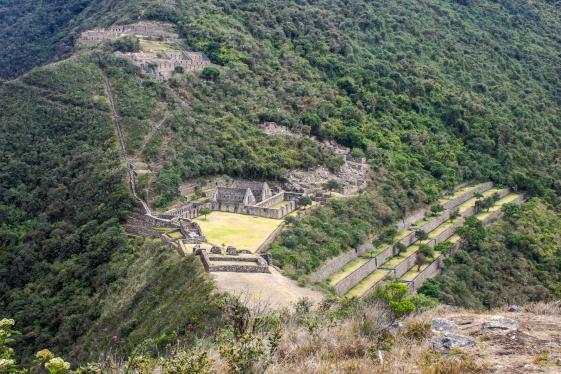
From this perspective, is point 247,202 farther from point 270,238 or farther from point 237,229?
point 270,238

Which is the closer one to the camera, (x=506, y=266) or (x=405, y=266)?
(x=405, y=266)

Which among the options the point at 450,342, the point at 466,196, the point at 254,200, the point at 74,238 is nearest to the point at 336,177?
the point at 254,200

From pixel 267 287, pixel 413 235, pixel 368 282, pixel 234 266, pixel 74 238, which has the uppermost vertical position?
pixel 267 287

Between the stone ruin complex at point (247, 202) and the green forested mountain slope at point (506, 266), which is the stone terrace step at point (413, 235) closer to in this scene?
the green forested mountain slope at point (506, 266)

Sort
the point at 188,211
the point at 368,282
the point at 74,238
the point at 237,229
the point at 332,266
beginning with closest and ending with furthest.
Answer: the point at 237,229
the point at 332,266
the point at 368,282
the point at 74,238
the point at 188,211

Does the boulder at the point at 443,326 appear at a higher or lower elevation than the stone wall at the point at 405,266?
higher

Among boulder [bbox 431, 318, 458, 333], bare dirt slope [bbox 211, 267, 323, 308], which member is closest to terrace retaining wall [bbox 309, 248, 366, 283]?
bare dirt slope [bbox 211, 267, 323, 308]

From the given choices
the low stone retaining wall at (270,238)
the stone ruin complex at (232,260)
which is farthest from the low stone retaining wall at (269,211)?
the stone ruin complex at (232,260)
